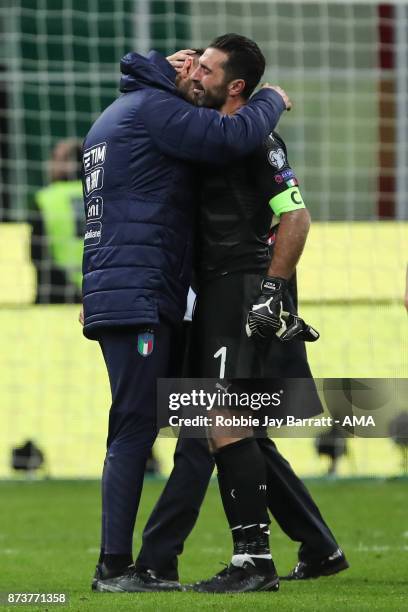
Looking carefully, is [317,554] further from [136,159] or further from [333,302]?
[333,302]

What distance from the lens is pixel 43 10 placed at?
1244 centimetres

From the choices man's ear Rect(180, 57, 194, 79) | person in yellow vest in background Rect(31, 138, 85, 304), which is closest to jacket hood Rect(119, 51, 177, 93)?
man's ear Rect(180, 57, 194, 79)

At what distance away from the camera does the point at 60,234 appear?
11.4 meters

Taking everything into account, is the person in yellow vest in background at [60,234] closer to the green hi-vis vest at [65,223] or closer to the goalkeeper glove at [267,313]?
the green hi-vis vest at [65,223]

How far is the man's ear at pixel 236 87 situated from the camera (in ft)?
18.0

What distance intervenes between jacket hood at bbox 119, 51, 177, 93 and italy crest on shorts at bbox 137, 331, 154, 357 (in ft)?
2.83

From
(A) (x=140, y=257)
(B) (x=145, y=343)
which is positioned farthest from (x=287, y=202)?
(B) (x=145, y=343)

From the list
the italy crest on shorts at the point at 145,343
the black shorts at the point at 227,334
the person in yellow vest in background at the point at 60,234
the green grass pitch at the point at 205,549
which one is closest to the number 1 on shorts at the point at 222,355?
the black shorts at the point at 227,334

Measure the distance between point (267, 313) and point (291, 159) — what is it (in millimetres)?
8179

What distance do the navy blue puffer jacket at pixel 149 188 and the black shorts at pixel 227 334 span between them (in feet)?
0.31

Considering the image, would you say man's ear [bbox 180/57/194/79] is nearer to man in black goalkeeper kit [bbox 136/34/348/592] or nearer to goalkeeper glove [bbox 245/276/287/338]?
man in black goalkeeper kit [bbox 136/34/348/592]

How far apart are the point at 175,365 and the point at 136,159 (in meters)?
0.74

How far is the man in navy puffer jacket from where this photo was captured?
5281 mm

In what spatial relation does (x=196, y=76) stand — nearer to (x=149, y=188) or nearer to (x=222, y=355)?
(x=149, y=188)
